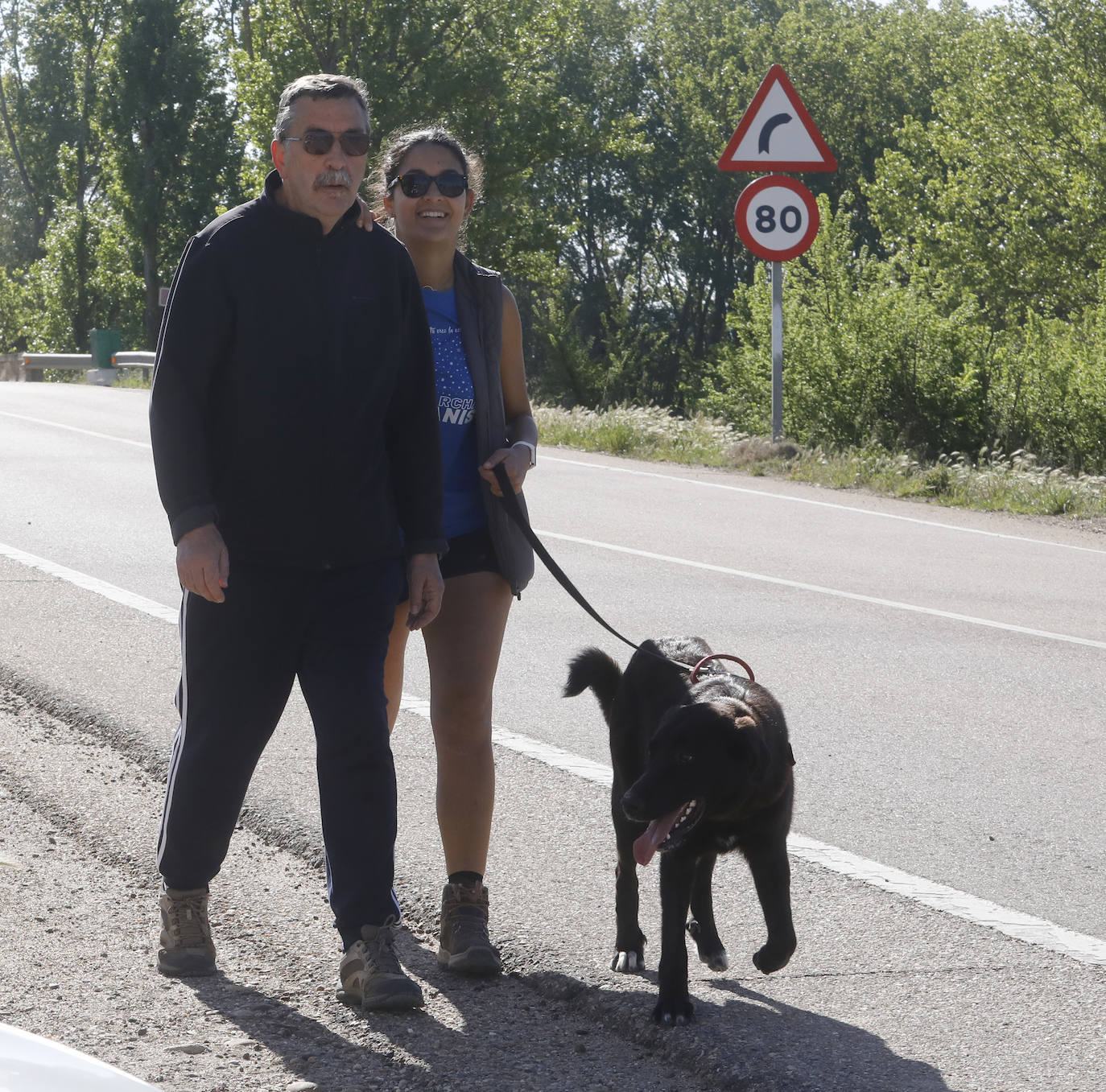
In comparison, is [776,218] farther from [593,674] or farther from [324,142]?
[324,142]

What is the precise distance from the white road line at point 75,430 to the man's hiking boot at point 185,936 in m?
13.3

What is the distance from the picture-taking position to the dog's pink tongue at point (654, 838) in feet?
11.3

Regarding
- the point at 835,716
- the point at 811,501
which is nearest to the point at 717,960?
the point at 835,716

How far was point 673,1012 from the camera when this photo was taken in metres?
3.45

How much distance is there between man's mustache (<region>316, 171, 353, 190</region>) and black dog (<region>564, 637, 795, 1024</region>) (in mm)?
1352

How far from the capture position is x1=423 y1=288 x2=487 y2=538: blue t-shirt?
397 centimetres

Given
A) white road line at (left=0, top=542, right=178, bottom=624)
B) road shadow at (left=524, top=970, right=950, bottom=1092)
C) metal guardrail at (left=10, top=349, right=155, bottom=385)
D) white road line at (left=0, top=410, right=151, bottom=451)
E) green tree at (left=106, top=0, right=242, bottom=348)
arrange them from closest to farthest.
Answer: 1. road shadow at (left=524, top=970, right=950, bottom=1092)
2. white road line at (left=0, top=542, right=178, bottom=624)
3. white road line at (left=0, top=410, right=151, bottom=451)
4. metal guardrail at (left=10, top=349, right=155, bottom=385)
5. green tree at (left=106, top=0, right=242, bottom=348)

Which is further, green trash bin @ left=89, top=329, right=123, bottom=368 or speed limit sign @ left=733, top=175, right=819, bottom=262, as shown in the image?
green trash bin @ left=89, top=329, right=123, bottom=368

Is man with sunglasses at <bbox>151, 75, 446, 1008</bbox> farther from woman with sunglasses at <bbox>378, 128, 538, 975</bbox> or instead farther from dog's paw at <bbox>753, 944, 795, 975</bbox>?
dog's paw at <bbox>753, 944, 795, 975</bbox>

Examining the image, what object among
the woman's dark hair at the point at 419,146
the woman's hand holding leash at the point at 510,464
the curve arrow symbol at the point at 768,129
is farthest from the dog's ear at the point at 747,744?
the curve arrow symbol at the point at 768,129

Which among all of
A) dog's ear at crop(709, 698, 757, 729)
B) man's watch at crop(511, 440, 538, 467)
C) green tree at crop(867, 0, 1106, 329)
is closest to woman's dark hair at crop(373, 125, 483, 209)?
man's watch at crop(511, 440, 538, 467)

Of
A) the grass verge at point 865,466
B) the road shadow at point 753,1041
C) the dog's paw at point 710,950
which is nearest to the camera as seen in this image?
the road shadow at point 753,1041

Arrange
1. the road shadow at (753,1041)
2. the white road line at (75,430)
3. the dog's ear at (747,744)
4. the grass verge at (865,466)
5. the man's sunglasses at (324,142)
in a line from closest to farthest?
the road shadow at (753,1041) → the dog's ear at (747,744) → the man's sunglasses at (324,142) → the grass verge at (865,466) → the white road line at (75,430)

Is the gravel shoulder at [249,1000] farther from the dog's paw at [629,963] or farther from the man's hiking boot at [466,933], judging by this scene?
the dog's paw at [629,963]
